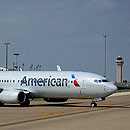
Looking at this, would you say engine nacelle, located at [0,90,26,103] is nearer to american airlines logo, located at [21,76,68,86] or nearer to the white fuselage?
the white fuselage

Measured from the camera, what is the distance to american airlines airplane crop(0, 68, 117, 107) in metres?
36.9

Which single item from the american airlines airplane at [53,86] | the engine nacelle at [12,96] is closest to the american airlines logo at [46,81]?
the american airlines airplane at [53,86]

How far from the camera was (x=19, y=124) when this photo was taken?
22.0m

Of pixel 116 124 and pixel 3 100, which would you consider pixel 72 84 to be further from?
pixel 116 124

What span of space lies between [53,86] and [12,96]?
4151mm

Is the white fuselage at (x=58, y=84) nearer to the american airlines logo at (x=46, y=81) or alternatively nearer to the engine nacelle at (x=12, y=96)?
the american airlines logo at (x=46, y=81)

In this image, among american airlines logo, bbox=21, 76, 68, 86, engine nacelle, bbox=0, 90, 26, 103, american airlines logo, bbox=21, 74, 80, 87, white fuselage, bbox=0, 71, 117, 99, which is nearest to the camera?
white fuselage, bbox=0, 71, 117, 99

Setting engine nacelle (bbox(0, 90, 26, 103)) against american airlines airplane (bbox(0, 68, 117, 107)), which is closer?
american airlines airplane (bbox(0, 68, 117, 107))

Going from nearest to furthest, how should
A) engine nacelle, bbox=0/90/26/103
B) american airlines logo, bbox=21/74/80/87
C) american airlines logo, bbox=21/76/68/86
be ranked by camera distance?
engine nacelle, bbox=0/90/26/103, american airlines logo, bbox=21/74/80/87, american airlines logo, bbox=21/76/68/86

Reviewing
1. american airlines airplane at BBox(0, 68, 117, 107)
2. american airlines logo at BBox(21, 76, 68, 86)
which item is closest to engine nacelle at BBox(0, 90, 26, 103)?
american airlines airplane at BBox(0, 68, 117, 107)

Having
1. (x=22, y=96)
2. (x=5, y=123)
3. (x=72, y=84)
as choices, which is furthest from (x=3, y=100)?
(x=5, y=123)

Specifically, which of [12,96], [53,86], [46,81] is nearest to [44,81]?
[46,81]

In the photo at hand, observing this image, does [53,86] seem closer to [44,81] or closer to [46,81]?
[46,81]

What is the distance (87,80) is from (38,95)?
583 centimetres
